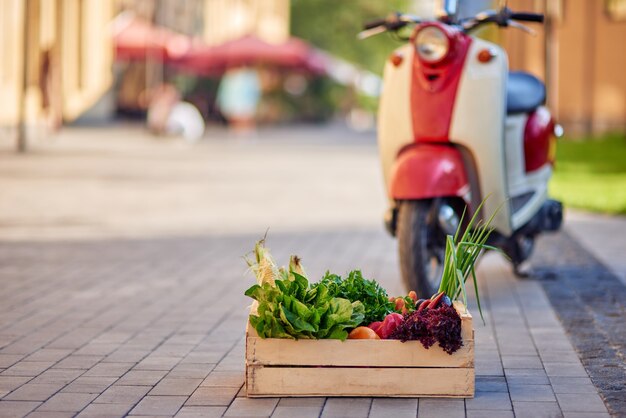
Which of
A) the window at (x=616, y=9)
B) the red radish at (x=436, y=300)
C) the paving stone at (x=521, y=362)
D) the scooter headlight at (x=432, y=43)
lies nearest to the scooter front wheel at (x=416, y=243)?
the scooter headlight at (x=432, y=43)

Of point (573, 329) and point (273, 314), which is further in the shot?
point (573, 329)

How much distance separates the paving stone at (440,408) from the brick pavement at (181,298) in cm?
1

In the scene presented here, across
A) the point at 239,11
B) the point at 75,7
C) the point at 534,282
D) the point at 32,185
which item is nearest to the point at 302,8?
the point at 239,11

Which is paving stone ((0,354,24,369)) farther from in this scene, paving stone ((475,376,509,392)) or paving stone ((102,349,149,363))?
paving stone ((475,376,509,392))

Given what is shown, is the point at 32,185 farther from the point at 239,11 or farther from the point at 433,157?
the point at 239,11

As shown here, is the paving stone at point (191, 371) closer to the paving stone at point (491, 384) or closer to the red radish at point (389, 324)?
the red radish at point (389, 324)

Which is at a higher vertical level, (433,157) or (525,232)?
(433,157)

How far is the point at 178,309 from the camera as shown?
7.18m

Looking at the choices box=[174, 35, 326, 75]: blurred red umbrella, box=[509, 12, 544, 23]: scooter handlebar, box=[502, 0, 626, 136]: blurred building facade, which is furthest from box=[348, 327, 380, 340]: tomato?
box=[174, 35, 326, 75]: blurred red umbrella

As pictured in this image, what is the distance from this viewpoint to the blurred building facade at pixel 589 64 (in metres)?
34.4

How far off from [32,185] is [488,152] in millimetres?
9563

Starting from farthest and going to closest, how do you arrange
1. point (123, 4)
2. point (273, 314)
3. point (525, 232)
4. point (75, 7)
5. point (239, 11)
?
point (239, 11), point (123, 4), point (75, 7), point (525, 232), point (273, 314)

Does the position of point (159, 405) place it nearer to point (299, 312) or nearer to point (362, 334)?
point (299, 312)

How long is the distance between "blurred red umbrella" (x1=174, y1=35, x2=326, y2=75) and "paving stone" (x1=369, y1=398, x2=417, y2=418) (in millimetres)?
31524
